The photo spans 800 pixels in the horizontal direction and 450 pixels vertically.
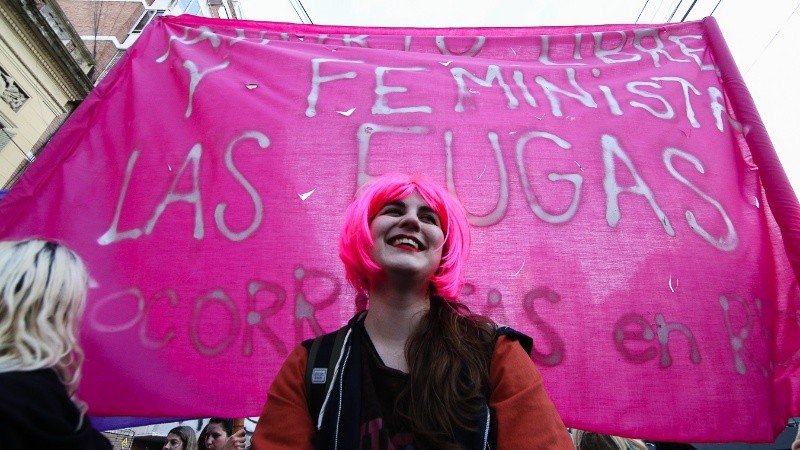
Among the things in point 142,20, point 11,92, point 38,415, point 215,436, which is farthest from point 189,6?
point 38,415

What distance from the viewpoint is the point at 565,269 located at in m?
2.06

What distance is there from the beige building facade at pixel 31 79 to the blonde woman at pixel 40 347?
10.7 metres

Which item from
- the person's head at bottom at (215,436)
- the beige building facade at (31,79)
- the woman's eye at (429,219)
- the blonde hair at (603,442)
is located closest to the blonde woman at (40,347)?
the woman's eye at (429,219)

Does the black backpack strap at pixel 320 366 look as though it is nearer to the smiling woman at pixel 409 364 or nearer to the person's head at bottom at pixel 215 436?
the smiling woman at pixel 409 364

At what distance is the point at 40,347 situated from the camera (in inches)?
55.9

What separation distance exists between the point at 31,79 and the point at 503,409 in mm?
12880

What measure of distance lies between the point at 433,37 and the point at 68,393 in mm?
2409

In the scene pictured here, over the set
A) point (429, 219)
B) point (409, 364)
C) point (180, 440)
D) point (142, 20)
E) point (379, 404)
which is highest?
point (142, 20)

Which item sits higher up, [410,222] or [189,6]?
[189,6]

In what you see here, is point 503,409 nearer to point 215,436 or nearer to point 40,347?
point 40,347

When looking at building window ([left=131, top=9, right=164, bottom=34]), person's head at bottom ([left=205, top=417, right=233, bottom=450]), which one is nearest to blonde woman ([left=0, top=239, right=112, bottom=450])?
person's head at bottom ([left=205, top=417, right=233, bottom=450])

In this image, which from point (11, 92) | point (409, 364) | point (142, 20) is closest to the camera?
point (409, 364)

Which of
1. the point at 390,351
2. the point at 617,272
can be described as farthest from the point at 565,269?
the point at 390,351

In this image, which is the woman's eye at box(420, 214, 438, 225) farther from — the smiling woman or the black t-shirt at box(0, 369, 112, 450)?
the black t-shirt at box(0, 369, 112, 450)
